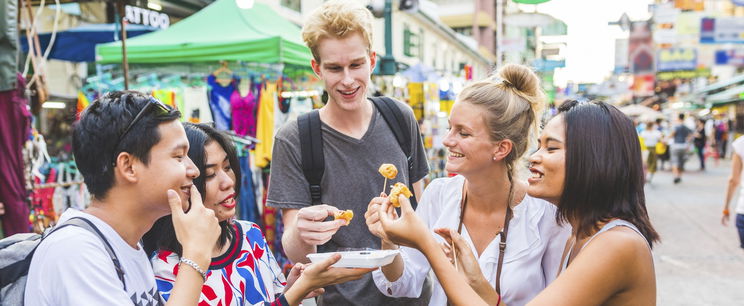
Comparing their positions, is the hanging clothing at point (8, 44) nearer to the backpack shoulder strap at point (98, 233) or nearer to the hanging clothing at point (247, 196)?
the backpack shoulder strap at point (98, 233)

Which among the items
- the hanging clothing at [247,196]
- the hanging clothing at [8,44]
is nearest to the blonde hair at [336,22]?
the hanging clothing at [8,44]

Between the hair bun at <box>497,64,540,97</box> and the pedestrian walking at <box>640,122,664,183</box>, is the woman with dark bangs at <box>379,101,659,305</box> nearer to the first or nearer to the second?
the hair bun at <box>497,64,540,97</box>

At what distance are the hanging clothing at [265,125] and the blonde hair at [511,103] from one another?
4.20 metres

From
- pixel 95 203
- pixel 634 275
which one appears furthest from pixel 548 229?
pixel 95 203

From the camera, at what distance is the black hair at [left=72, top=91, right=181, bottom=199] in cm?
157

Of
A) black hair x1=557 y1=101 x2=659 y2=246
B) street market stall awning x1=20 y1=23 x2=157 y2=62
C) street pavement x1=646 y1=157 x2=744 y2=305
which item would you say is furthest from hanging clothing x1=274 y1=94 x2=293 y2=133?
black hair x1=557 y1=101 x2=659 y2=246

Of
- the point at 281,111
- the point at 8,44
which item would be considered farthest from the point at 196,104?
the point at 8,44

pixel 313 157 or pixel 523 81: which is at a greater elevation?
pixel 523 81

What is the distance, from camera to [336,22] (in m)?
2.35

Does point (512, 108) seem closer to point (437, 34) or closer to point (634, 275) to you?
point (634, 275)

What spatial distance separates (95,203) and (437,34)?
28.2 metres

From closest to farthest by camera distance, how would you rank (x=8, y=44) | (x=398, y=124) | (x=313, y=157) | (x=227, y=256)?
1. (x=227, y=256)
2. (x=313, y=157)
3. (x=398, y=124)
4. (x=8, y=44)

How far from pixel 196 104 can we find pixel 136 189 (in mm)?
4958

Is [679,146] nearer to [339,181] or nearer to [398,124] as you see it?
[398,124]
